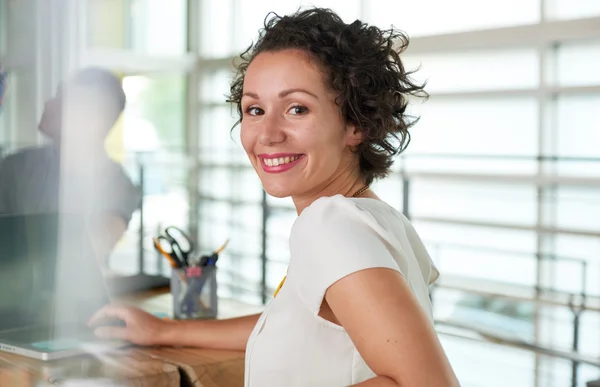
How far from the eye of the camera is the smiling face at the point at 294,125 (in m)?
0.74

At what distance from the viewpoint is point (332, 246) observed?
1.97 feet

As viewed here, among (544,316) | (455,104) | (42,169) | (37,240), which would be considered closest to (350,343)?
(37,240)

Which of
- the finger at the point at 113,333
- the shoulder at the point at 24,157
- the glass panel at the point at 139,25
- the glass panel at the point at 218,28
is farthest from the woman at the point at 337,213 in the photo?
the glass panel at the point at 218,28

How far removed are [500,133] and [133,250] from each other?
10.0ft

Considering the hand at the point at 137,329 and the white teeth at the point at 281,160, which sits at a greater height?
the white teeth at the point at 281,160

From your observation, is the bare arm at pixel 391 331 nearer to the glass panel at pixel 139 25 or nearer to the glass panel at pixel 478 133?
the glass panel at pixel 139 25

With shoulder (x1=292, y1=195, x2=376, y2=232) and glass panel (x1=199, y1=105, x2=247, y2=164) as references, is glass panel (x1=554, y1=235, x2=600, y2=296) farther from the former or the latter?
shoulder (x1=292, y1=195, x2=376, y2=232)

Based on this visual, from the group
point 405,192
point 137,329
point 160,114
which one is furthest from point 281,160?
point 160,114

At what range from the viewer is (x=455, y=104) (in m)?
4.58

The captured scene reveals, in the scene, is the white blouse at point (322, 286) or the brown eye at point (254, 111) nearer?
the white blouse at point (322, 286)

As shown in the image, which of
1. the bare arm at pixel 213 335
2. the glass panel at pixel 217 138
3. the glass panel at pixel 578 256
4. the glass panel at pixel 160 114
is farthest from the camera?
the glass panel at pixel 217 138

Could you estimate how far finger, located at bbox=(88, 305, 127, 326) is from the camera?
101 centimetres

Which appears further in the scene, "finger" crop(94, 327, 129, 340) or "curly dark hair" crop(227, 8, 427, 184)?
"finger" crop(94, 327, 129, 340)

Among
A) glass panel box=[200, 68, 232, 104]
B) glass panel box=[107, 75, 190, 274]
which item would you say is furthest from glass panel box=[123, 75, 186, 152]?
glass panel box=[200, 68, 232, 104]
